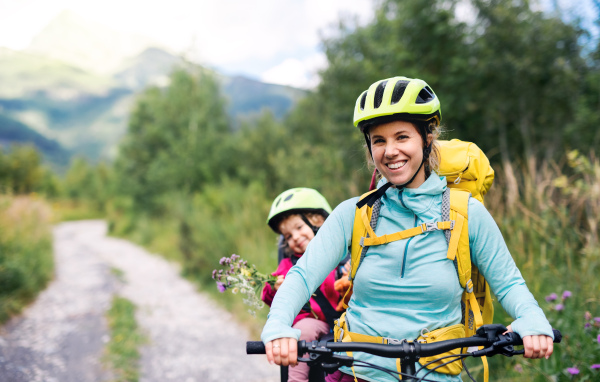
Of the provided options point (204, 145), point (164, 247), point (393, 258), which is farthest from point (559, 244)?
point (204, 145)

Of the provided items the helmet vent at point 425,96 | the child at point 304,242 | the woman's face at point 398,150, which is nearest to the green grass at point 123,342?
the child at point 304,242

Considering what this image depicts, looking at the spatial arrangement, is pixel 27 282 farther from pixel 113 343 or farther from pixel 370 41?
pixel 370 41

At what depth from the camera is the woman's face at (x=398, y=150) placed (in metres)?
1.76

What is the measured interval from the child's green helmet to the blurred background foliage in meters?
0.87

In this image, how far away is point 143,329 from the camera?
22.7 ft

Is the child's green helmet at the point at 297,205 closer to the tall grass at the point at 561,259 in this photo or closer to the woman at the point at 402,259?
the woman at the point at 402,259

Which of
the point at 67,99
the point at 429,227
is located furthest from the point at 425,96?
the point at 67,99

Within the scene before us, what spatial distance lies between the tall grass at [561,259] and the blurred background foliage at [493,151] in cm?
1

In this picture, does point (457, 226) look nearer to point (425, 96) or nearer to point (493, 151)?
point (425, 96)

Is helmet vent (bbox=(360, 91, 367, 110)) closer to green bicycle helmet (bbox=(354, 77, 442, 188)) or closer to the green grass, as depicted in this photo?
green bicycle helmet (bbox=(354, 77, 442, 188))

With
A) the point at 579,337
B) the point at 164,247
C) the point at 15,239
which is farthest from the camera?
the point at 164,247

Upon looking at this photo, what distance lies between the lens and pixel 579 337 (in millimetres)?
2912

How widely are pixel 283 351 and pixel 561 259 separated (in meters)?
3.48

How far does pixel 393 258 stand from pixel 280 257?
1.91m
